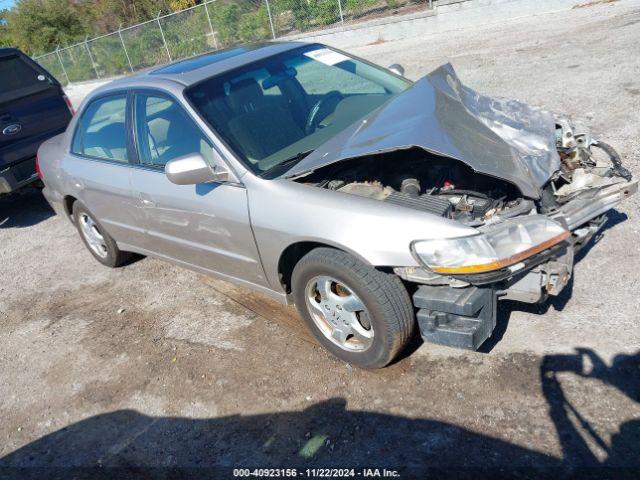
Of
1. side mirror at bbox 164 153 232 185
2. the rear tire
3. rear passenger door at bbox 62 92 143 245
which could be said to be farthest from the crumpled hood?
the rear tire

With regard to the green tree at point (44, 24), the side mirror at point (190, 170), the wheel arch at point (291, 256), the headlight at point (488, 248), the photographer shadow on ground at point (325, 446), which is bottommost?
the photographer shadow on ground at point (325, 446)

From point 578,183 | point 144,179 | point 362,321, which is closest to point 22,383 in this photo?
point 144,179

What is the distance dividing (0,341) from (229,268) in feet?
7.46

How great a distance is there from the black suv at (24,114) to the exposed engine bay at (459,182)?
204 inches

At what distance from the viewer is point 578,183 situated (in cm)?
332

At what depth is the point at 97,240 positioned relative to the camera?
17.2 ft

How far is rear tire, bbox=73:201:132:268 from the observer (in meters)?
5.03

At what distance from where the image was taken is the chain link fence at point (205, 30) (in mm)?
16766

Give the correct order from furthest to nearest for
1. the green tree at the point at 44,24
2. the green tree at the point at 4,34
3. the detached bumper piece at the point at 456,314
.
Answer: the green tree at the point at 4,34 < the green tree at the point at 44,24 < the detached bumper piece at the point at 456,314

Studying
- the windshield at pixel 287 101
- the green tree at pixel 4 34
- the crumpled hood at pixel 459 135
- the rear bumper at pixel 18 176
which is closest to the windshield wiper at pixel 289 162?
the windshield at pixel 287 101

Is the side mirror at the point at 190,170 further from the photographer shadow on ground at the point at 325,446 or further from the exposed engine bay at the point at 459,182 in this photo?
the photographer shadow on ground at the point at 325,446

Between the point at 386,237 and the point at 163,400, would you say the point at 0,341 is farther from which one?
the point at 386,237

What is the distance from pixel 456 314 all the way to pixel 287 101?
1.98 metres

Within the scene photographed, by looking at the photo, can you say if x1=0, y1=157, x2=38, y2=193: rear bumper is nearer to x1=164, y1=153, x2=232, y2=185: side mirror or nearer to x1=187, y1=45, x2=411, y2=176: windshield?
x1=187, y1=45, x2=411, y2=176: windshield
